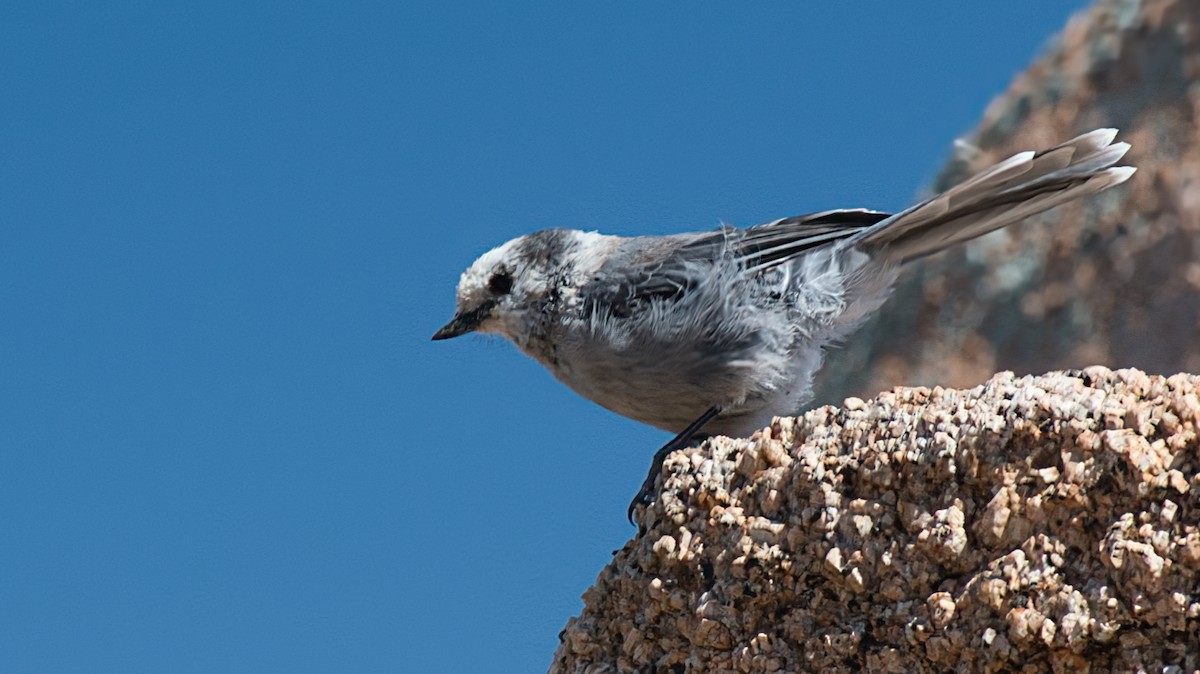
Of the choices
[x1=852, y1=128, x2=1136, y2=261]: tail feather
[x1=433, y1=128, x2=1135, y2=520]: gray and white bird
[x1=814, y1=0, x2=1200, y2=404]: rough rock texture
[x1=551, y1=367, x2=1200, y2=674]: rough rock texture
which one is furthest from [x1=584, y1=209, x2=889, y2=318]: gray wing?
[x1=551, y1=367, x2=1200, y2=674]: rough rock texture

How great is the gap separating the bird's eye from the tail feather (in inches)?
50.7

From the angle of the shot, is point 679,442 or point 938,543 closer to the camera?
point 938,543

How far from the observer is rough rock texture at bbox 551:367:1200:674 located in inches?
102

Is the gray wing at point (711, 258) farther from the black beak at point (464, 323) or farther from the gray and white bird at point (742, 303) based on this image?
the black beak at point (464, 323)

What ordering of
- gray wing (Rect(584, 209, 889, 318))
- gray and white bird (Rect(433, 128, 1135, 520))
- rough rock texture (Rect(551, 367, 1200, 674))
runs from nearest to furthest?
rough rock texture (Rect(551, 367, 1200, 674)) → gray and white bird (Rect(433, 128, 1135, 520)) → gray wing (Rect(584, 209, 889, 318))

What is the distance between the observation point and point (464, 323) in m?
5.29

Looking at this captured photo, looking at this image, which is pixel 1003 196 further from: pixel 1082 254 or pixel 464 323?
pixel 464 323

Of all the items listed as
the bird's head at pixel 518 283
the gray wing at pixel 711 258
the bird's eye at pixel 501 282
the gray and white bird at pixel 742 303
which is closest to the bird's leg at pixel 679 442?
the gray and white bird at pixel 742 303

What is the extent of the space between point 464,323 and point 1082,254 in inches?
91.2

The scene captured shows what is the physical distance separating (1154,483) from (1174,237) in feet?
8.16

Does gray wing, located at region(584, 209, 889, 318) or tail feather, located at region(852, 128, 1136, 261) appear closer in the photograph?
tail feather, located at region(852, 128, 1136, 261)

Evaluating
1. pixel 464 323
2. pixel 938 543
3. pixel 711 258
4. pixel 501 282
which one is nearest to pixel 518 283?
pixel 501 282

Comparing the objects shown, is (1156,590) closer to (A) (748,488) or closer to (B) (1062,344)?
(A) (748,488)

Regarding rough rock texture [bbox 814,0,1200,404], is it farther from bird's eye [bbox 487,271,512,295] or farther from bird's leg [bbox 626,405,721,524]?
bird's eye [bbox 487,271,512,295]
